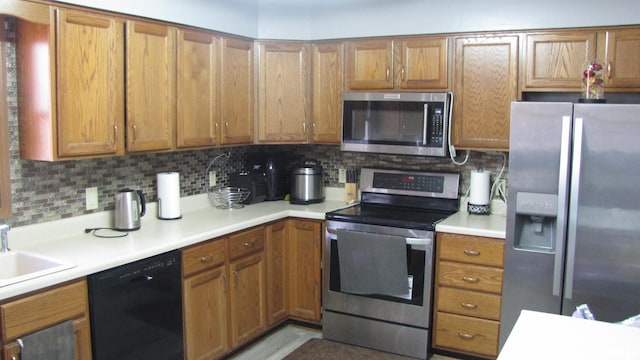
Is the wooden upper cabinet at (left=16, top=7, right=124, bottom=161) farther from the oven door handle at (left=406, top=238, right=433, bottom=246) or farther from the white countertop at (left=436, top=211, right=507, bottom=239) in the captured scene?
the white countertop at (left=436, top=211, right=507, bottom=239)

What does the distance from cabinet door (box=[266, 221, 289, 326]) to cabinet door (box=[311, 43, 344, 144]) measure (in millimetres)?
712

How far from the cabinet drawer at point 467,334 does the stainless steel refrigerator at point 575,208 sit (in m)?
0.36

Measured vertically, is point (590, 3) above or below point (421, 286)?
above

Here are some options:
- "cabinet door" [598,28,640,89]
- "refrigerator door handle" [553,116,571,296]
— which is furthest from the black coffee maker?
"cabinet door" [598,28,640,89]

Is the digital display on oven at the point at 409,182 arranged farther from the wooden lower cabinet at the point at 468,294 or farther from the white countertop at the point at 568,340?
the white countertop at the point at 568,340

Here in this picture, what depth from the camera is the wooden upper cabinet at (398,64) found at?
3.76 metres

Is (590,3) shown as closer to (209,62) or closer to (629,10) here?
(629,10)

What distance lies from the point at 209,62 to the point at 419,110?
135 cm

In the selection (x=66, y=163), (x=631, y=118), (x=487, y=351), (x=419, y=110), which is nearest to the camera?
(x=631, y=118)

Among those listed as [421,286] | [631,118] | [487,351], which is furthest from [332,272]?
[631,118]

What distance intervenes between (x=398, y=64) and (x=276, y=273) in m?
1.59

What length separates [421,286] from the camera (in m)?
3.59

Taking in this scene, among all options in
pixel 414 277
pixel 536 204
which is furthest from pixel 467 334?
pixel 536 204

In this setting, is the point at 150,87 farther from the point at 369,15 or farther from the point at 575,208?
the point at 575,208
